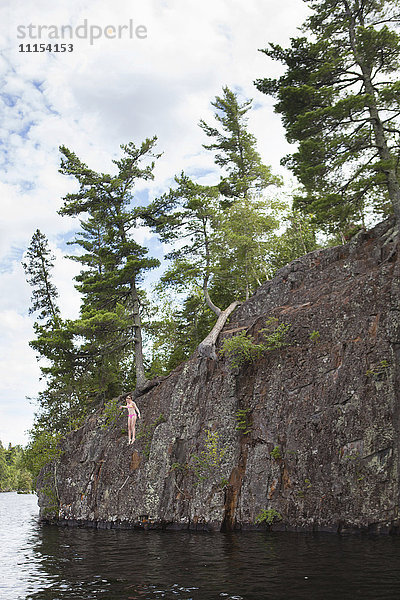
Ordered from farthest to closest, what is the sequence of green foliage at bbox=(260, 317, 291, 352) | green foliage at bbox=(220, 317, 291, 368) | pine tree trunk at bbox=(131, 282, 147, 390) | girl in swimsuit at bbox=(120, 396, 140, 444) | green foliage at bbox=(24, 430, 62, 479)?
green foliage at bbox=(24, 430, 62, 479) → pine tree trunk at bbox=(131, 282, 147, 390) → girl in swimsuit at bbox=(120, 396, 140, 444) → green foliage at bbox=(220, 317, 291, 368) → green foliage at bbox=(260, 317, 291, 352)

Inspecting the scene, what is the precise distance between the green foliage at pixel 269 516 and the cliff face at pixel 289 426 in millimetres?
67

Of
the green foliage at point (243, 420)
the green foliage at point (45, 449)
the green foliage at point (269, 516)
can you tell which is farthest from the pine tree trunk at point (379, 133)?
the green foliage at point (45, 449)

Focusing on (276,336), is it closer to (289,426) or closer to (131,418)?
(289,426)

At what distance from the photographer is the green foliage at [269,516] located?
575 inches

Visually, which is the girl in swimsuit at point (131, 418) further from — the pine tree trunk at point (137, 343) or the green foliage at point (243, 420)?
the green foliage at point (243, 420)

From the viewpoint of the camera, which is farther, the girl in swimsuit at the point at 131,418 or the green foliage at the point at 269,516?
the girl in swimsuit at the point at 131,418

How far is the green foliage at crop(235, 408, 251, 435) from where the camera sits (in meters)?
17.1

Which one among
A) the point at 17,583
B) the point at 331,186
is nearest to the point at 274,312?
the point at 331,186

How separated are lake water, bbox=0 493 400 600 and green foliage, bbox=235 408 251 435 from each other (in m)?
3.75

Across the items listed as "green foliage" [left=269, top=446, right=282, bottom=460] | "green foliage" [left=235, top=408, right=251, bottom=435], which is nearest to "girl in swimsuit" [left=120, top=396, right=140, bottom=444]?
"green foliage" [left=235, top=408, right=251, bottom=435]

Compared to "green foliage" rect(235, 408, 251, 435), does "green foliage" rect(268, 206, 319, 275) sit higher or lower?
higher

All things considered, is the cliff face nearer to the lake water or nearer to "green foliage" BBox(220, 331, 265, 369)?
"green foliage" BBox(220, 331, 265, 369)

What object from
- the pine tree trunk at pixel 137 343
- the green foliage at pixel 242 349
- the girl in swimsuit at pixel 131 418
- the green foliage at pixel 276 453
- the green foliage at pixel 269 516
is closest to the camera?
the green foliage at pixel 269 516

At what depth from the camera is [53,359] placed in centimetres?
2672
